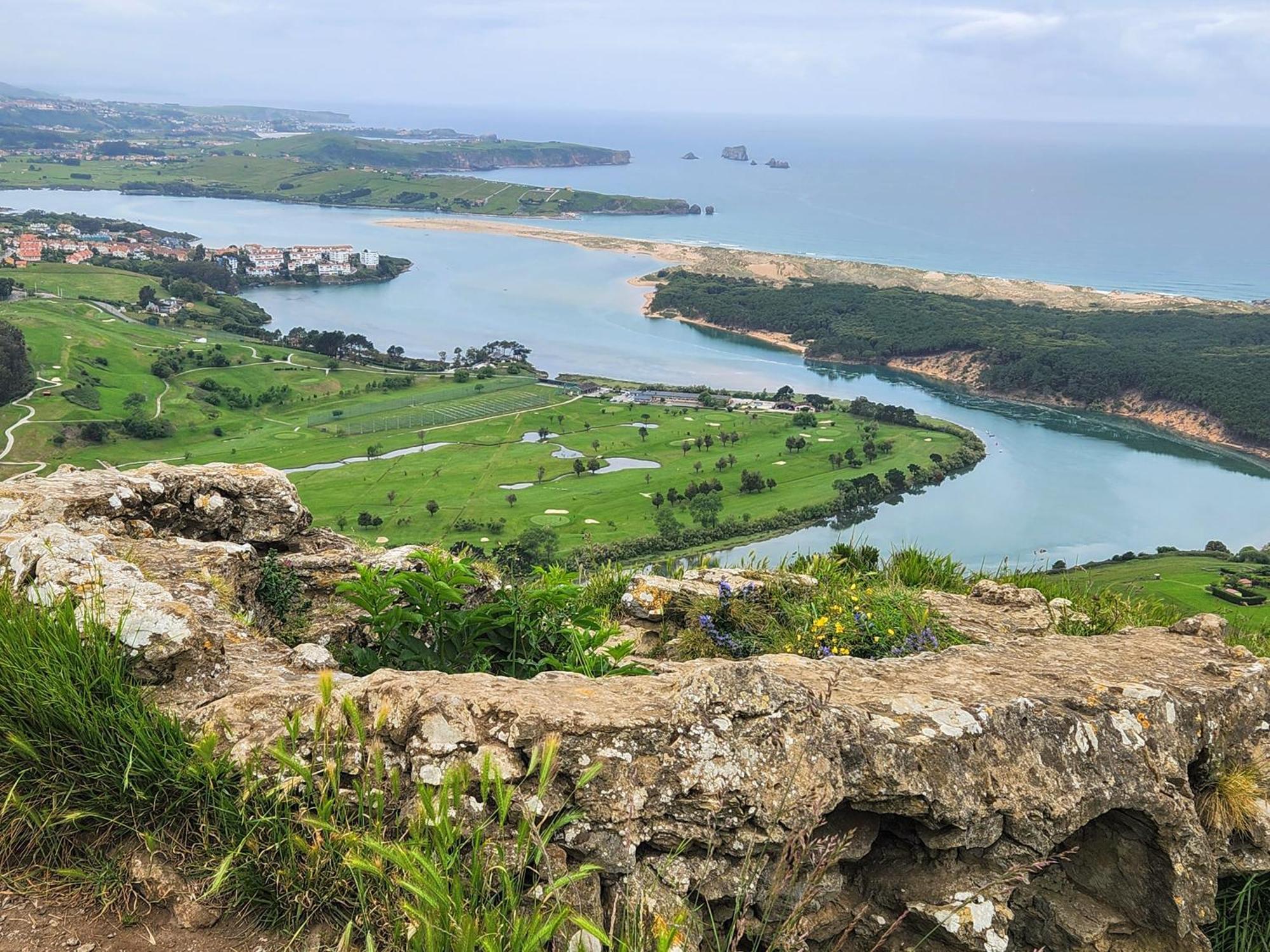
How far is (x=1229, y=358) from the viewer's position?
9612 cm

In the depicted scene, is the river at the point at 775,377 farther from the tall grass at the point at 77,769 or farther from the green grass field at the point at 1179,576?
the tall grass at the point at 77,769

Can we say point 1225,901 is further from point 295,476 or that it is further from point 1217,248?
point 1217,248

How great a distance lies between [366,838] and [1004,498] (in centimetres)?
7178

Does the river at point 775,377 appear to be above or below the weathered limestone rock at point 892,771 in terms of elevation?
below

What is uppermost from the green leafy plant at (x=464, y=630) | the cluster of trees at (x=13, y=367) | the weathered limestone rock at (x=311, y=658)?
the green leafy plant at (x=464, y=630)

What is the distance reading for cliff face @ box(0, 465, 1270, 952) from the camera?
3576 mm

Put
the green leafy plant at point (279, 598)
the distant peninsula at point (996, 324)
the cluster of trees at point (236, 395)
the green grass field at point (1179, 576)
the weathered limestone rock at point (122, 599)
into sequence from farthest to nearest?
the distant peninsula at point (996, 324)
the cluster of trees at point (236, 395)
the green grass field at point (1179, 576)
the green leafy plant at point (279, 598)
the weathered limestone rock at point (122, 599)

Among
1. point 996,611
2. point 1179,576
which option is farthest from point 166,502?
point 1179,576

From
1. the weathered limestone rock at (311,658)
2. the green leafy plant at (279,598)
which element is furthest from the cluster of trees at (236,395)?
the weathered limestone rock at (311,658)

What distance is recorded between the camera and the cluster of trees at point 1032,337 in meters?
90.5

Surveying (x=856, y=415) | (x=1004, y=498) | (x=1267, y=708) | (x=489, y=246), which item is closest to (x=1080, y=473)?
(x=1004, y=498)

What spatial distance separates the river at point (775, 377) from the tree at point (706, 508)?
15.3 ft

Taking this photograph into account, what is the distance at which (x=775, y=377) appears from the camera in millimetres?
101938

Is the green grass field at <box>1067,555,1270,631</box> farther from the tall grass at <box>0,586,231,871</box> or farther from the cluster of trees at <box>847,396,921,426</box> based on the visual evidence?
the tall grass at <box>0,586,231,871</box>
